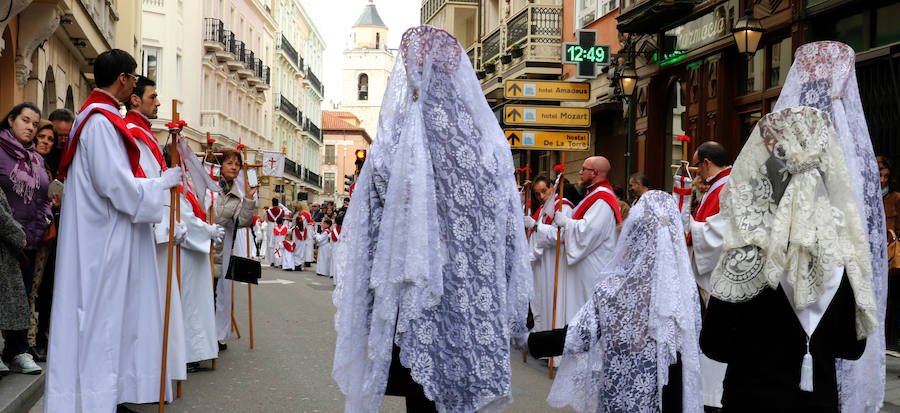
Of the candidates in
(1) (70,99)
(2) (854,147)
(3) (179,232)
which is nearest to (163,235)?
(3) (179,232)

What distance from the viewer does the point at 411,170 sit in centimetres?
507

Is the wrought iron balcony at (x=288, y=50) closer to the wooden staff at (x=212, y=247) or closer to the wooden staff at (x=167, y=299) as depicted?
the wooden staff at (x=212, y=247)

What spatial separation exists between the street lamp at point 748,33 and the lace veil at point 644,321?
8.18 m

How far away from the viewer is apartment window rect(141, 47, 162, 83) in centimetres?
4194

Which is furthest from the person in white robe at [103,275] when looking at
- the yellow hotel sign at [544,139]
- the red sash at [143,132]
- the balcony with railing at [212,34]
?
the balcony with railing at [212,34]

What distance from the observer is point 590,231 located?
9.38m

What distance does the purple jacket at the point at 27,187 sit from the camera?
25.6 ft

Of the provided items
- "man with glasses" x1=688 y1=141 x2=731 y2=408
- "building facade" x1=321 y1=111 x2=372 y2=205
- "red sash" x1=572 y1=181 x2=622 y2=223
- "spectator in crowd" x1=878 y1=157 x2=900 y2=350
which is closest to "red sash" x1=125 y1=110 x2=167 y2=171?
"man with glasses" x1=688 y1=141 x2=731 y2=408

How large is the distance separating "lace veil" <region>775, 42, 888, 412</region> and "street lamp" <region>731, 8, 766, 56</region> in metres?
6.95

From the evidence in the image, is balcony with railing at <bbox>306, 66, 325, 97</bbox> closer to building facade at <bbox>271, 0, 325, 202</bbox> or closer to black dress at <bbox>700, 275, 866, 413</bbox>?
building facade at <bbox>271, 0, 325, 202</bbox>

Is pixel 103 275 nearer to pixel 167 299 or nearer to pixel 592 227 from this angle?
pixel 167 299

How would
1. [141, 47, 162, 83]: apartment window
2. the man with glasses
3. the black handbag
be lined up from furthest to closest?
[141, 47, 162, 83]: apartment window → the black handbag → the man with glasses

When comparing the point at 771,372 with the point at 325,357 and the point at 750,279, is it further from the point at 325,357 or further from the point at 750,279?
the point at 325,357

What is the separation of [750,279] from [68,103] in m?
21.4
